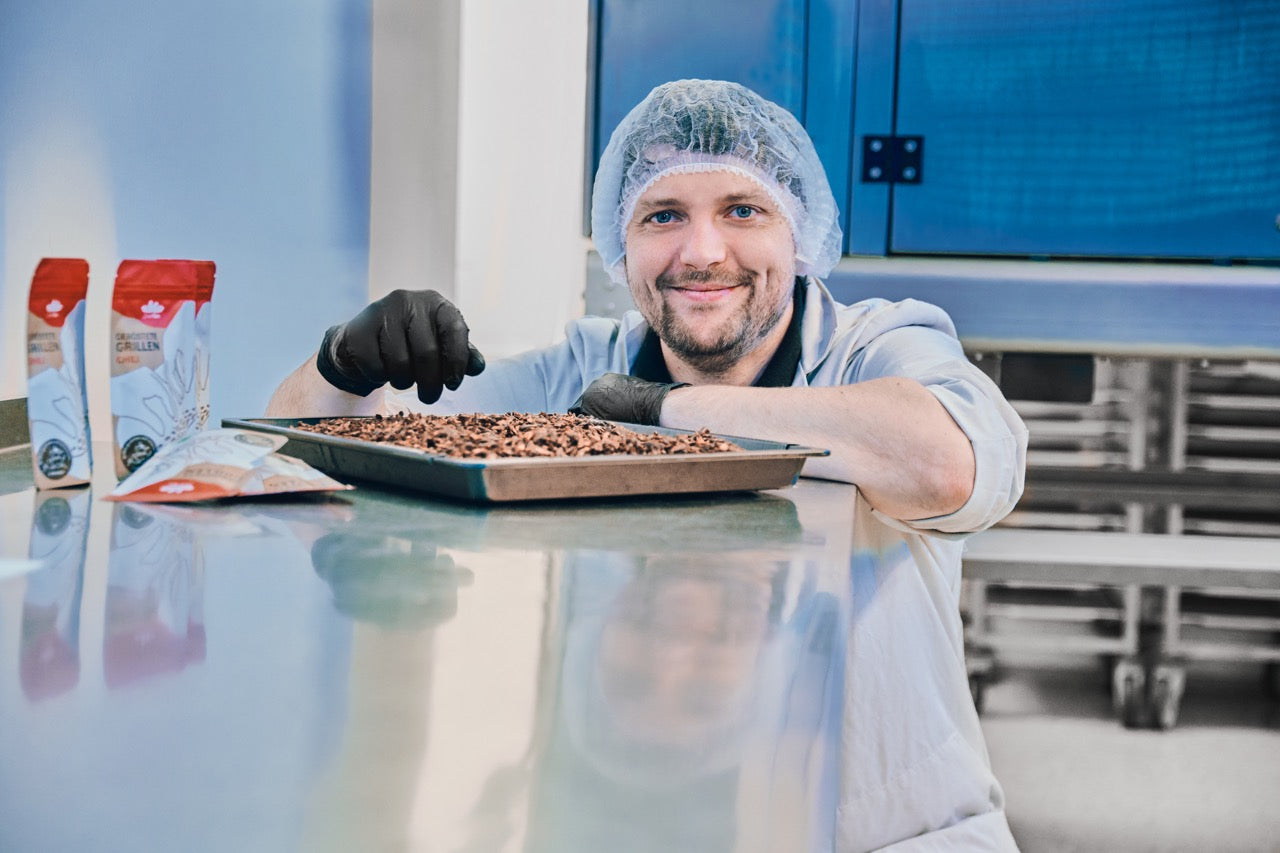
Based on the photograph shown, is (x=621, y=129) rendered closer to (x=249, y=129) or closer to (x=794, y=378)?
(x=794, y=378)

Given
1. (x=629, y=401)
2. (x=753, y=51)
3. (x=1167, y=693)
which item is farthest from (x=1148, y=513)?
(x=629, y=401)

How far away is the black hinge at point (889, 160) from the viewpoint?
2.44m

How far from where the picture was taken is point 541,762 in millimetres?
382

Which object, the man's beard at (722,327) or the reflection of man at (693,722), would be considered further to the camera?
the man's beard at (722,327)

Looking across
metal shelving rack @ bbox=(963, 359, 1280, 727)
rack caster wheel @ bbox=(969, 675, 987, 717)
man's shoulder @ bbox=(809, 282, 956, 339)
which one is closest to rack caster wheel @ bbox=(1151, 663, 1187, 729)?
metal shelving rack @ bbox=(963, 359, 1280, 727)

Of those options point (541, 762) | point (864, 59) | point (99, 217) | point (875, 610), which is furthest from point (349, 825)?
point (864, 59)

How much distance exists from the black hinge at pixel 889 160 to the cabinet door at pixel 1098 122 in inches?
0.9

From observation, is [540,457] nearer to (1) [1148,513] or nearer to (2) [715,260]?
(2) [715,260]

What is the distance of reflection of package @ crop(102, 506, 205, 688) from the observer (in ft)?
1.55

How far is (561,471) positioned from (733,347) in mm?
1222

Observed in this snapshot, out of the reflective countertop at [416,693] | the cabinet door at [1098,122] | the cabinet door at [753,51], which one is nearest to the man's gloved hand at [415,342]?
the reflective countertop at [416,693]

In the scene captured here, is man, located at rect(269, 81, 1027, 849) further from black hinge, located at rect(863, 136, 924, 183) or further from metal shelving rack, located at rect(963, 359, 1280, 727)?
metal shelving rack, located at rect(963, 359, 1280, 727)

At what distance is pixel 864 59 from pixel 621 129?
64 centimetres

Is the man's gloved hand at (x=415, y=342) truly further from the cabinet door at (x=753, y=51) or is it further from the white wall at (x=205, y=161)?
the cabinet door at (x=753, y=51)
